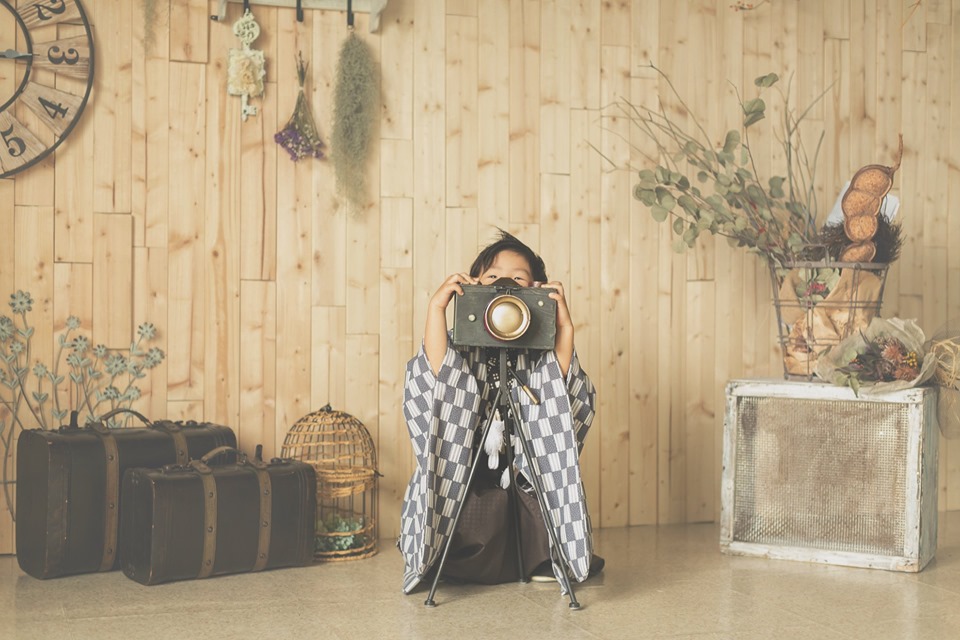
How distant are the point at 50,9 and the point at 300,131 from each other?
838 millimetres

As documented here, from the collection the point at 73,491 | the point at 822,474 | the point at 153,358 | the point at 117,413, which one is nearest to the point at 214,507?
the point at 73,491

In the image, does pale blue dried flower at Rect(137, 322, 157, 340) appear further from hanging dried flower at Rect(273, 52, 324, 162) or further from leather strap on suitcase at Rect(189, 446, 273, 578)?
hanging dried flower at Rect(273, 52, 324, 162)

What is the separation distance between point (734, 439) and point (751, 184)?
906 millimetres

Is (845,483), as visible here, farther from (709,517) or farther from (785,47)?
(785,47)

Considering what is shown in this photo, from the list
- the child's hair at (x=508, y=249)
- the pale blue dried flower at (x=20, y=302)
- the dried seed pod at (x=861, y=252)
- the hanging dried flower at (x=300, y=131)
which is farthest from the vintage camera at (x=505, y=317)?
the pale blue dried flower at (x=20, y=302)

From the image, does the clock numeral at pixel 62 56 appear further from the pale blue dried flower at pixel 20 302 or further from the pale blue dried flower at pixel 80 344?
the pale blue dried flower at pixel 80 344

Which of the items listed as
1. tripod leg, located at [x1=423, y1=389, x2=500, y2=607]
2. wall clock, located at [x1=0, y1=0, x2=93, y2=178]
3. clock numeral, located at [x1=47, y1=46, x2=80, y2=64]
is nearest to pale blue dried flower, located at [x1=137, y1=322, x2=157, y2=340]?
wall clock, located at [x1=0, y1=0, x2=93, y2=178]

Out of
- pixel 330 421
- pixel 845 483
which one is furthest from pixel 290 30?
pixel 845 483

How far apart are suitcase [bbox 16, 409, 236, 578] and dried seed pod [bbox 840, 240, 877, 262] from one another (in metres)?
2.17

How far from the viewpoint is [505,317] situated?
282 centimetres

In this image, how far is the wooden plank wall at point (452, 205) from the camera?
3.40 m

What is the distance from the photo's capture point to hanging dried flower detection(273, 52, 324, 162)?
3.51 meters

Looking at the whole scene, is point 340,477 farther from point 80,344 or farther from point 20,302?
point 20,302

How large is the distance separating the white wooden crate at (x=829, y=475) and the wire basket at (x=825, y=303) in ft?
0.47
